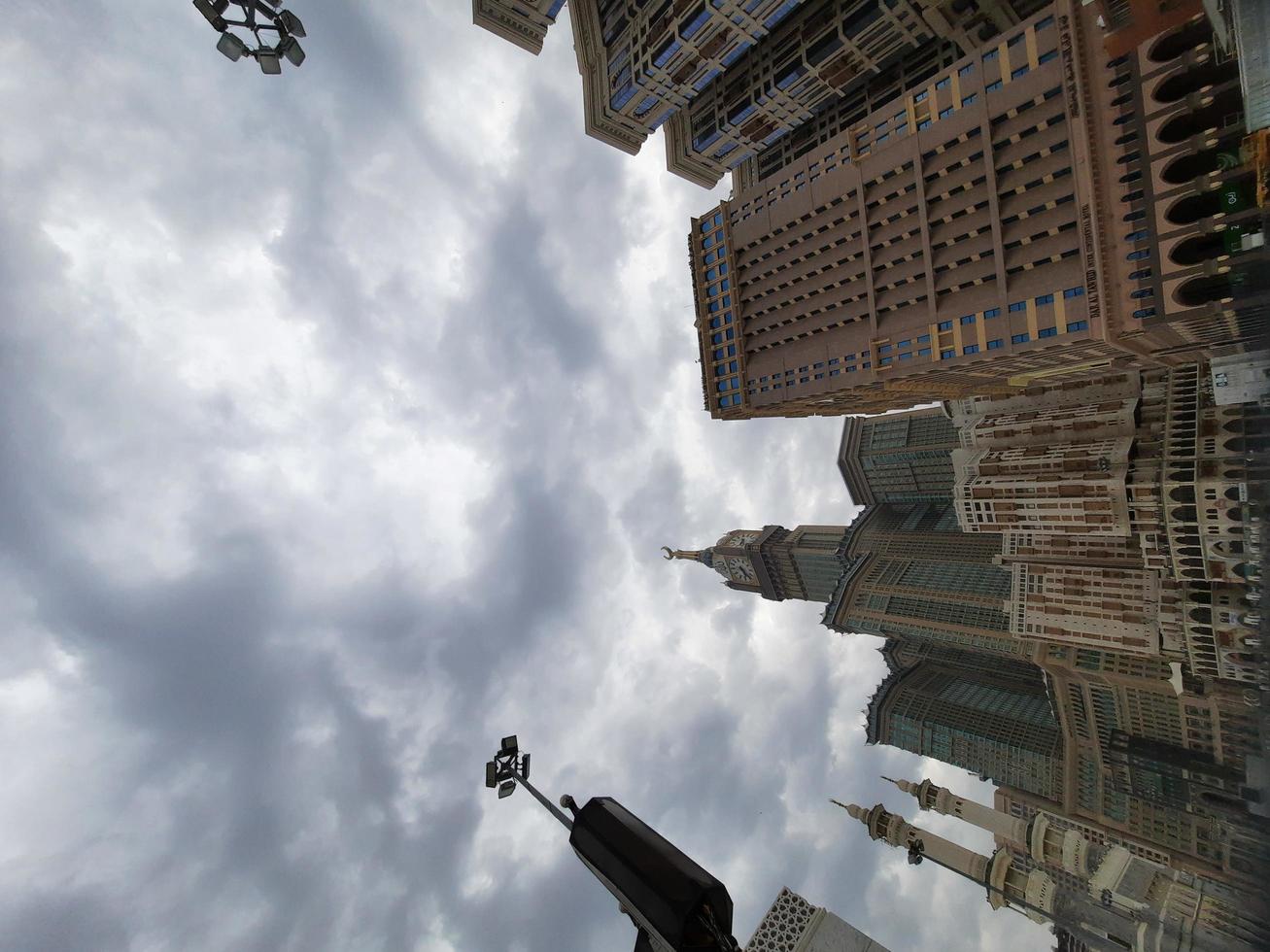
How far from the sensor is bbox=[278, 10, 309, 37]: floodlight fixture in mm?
15614

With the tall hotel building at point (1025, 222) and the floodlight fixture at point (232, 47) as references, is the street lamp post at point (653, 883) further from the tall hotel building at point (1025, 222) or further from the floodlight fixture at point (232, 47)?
the tall hotel building at point (1025, 222)

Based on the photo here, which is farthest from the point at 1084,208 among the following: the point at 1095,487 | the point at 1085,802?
the point at 1085,802

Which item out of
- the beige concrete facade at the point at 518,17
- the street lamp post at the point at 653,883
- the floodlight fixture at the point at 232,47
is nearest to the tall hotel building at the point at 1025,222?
the beige concrete facade at the point at 518,17

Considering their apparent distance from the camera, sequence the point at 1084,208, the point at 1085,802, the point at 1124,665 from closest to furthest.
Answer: the point at 1084,208
the point at 1124,665
the point at 1085,802

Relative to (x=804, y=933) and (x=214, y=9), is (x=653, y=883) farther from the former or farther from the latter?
(x=804, y=933)

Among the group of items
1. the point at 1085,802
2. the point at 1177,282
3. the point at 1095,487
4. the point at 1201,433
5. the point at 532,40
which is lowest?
the point at 1085,802

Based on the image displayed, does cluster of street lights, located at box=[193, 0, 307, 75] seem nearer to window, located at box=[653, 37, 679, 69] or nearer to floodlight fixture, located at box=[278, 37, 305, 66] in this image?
floodlight fixture, located at box=[278, 37, 305, 66]

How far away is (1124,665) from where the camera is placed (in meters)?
119

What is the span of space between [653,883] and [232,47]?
79.0 ft

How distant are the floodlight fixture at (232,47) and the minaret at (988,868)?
75.4 m

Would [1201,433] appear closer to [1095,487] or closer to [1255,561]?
[1095,487]

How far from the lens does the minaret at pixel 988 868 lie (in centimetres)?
4937

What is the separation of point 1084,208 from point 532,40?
89626 mm

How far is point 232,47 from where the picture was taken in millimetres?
15711
